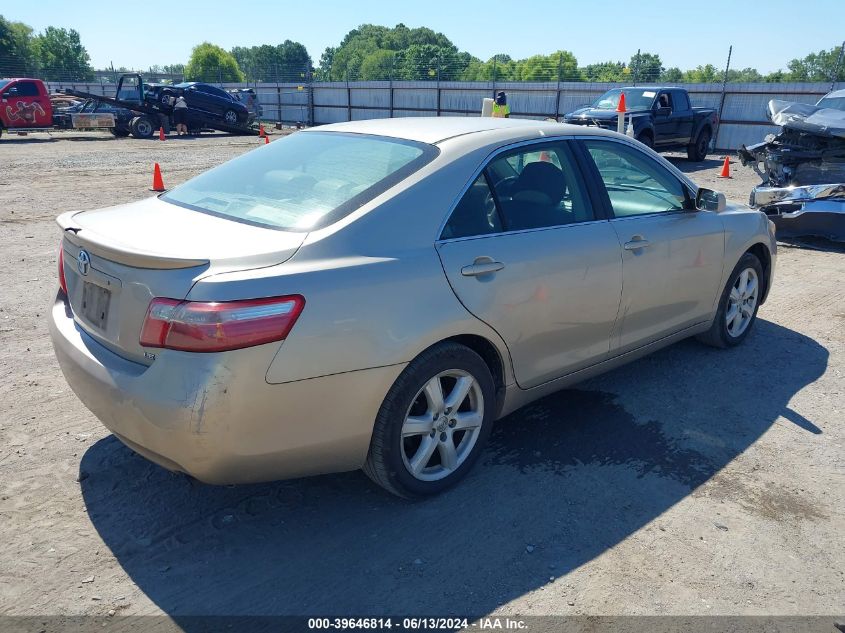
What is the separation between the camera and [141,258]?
265 centimetres

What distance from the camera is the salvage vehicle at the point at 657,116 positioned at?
16484mm

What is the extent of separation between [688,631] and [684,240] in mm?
2544

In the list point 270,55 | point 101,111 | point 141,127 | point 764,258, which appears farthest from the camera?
point 270,55

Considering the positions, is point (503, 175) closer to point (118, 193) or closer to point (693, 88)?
point (118, 193)

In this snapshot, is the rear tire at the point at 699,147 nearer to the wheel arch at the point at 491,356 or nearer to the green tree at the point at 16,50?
the wheel arch at the point at 491,356

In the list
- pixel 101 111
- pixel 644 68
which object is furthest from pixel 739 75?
pixel 101 111

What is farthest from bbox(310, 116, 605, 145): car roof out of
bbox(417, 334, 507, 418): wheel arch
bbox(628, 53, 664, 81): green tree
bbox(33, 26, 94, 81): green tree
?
bbox(33, 26, 94, 81): green tree

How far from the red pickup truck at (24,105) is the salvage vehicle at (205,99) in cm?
359

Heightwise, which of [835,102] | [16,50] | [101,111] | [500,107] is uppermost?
[16,50]

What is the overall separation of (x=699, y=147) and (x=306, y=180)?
1840 cm

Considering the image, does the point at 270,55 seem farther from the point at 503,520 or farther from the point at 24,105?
the point at 503,520

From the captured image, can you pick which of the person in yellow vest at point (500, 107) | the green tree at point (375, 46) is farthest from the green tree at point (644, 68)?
the green tree at point (375, 46)

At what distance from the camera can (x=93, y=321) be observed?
→ 2.94 m

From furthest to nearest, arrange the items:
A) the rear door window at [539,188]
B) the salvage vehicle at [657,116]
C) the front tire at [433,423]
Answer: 1. the salvage vehicle at [657,116]
2. the rear door window at [539,188]
3. the front tire at [433,423]
